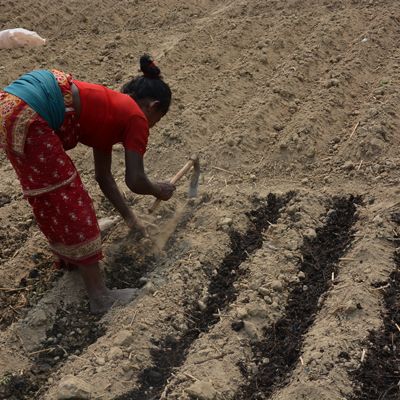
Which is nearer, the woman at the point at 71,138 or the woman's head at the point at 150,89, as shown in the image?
the woman at the point at 71,138

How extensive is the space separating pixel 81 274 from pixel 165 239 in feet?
2.36

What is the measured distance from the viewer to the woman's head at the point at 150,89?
258cm

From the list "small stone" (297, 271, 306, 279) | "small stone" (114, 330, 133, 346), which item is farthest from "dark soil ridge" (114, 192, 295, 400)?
"small stone" (297, 271, 306, 279)

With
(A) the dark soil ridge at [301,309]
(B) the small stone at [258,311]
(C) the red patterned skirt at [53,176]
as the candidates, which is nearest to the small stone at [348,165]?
(A) the dark soil ridge at [301,309]

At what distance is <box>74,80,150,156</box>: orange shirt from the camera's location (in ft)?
7.93

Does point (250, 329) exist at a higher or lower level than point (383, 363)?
higher

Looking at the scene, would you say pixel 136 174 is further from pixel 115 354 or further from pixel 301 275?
pixel 301 275

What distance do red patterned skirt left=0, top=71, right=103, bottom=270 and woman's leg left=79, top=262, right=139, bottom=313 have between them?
0.32ft

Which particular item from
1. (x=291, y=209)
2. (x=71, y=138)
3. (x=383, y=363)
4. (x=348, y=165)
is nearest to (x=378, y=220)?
(x=291, y=209)

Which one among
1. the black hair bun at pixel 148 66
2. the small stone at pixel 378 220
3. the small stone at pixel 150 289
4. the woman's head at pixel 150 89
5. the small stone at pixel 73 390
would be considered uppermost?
the black hair bun at pixel 148 66

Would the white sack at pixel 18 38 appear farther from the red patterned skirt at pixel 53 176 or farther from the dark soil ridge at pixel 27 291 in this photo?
the red patterned skirt at pixel 53 176

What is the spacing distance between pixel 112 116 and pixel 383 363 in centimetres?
196

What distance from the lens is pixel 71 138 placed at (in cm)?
251

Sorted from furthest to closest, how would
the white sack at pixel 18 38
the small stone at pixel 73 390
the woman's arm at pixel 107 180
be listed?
the white sack at pixel 18 38, the woman's arm at pixel 107 180, the small stone at pixel 73 390
